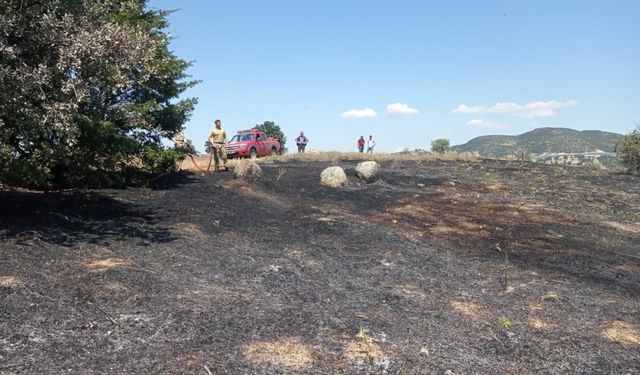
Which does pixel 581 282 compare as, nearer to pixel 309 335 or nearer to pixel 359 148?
pixel 309 335

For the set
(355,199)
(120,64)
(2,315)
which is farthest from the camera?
(355,199)

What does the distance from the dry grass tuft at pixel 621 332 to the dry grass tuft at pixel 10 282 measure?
6696 mm

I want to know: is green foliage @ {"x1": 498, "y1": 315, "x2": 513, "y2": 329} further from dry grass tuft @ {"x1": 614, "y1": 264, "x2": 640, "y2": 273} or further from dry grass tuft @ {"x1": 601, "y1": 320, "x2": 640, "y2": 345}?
dry grass tuft @ {"x1": 614, "y1": 264, "x2": 640, "y2": 273}

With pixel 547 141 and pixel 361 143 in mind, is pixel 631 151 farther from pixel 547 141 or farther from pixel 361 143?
pixel 547 141

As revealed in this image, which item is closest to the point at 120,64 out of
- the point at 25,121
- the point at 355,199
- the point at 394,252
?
the point at 25,121

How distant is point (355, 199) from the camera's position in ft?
46.6

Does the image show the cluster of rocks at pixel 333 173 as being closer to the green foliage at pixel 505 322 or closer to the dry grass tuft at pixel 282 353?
the green foliage at pixel 505 322

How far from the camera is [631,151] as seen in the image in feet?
84.5

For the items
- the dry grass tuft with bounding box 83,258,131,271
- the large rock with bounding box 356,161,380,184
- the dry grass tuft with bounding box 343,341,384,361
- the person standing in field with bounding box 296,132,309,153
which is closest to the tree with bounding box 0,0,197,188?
the dry grass tuft with bounding box 83,258,131,271

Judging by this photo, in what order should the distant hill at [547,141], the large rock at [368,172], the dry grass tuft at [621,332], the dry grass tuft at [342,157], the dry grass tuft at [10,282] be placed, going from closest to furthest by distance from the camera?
the dry grass tuft at [10,282], the dry grass tuft at [621,332], the large rock at [368,172], the dry grass tuft at [342,157], the distant hill at [547,141]

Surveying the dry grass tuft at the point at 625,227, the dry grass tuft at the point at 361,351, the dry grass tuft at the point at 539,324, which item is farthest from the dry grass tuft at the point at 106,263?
the dry grass tuft at the point at 625,227

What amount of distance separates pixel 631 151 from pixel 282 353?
27.7m

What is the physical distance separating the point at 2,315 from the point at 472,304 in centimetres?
543

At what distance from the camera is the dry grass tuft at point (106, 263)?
19.8 ft
